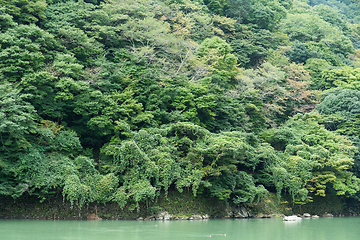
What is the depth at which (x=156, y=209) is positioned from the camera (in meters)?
20.4

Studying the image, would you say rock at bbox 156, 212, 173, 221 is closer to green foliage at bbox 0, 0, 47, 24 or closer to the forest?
the forest

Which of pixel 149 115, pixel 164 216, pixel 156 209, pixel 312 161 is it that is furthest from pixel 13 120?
pixel 312 161

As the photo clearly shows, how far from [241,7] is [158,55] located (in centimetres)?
1775

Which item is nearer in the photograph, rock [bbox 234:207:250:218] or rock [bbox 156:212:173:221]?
rock [bbox 156:212:173:221]

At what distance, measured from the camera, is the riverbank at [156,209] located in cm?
1898

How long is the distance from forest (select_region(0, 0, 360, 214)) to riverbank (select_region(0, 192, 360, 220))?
0.45 m

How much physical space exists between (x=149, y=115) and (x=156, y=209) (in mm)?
5514

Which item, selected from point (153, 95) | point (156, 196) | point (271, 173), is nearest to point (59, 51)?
point (153, 95)

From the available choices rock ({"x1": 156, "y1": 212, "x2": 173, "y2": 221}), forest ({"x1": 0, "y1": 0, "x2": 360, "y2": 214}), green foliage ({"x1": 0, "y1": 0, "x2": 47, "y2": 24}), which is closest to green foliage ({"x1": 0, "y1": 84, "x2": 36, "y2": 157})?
forest ({"x1": 0, "y1": 0, "x2": 360, "y2": 214})

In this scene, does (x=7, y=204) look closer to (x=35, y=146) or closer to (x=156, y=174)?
(x=35, y=146)

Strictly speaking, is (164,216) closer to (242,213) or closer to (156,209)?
(156,209)

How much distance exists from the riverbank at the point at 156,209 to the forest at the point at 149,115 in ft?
1.48

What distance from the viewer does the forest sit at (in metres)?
19.5

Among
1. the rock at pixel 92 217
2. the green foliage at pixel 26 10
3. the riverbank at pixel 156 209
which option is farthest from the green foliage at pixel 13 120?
the green foliage at pixel 26 10
